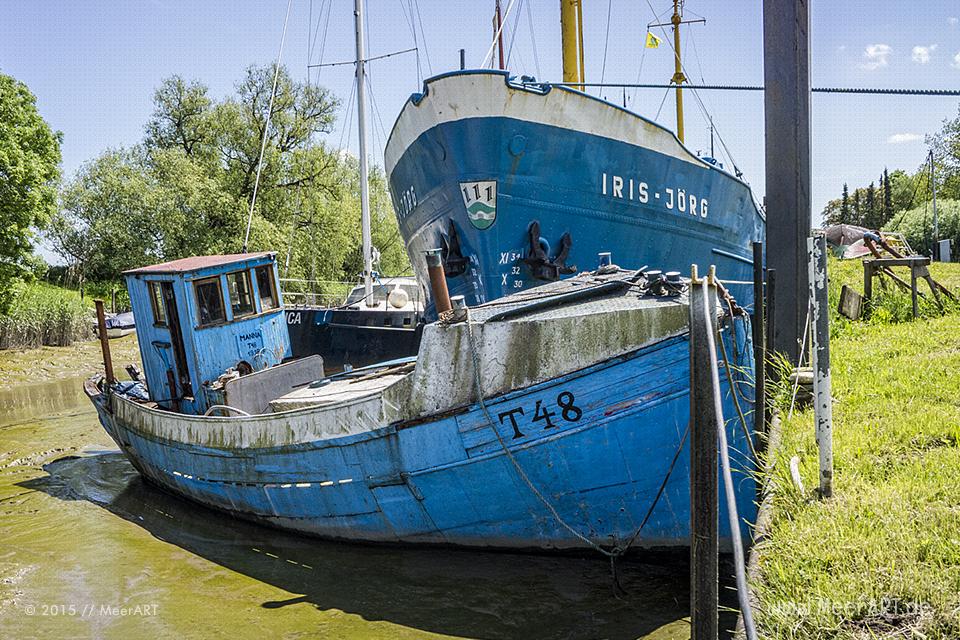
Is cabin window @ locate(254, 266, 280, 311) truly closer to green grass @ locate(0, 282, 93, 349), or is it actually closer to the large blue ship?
the large blue ship

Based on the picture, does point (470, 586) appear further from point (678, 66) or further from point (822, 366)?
point (678, 66)

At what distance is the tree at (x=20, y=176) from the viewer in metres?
17.8

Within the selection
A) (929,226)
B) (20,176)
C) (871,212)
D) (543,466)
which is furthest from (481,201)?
(871,212)

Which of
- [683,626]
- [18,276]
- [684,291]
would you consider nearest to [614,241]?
[684,291]

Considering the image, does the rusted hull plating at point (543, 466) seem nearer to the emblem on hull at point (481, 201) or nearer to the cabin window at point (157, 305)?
the cabin window at point (157, 305)

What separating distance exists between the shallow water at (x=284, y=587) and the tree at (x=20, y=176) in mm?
13112

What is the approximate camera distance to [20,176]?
58.1ft

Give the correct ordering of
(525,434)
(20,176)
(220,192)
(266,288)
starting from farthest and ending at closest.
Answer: (220,192), (20,176), (266,288), (525,434)

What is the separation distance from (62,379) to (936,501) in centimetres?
1977

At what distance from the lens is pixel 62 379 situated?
60.2 ft

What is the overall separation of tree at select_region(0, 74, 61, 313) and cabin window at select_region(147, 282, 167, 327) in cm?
1241

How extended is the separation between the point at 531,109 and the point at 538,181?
2.71 ft

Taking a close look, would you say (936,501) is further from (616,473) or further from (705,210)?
(705,210)

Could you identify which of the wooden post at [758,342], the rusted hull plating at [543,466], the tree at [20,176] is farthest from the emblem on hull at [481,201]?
the tree at [20,176]
